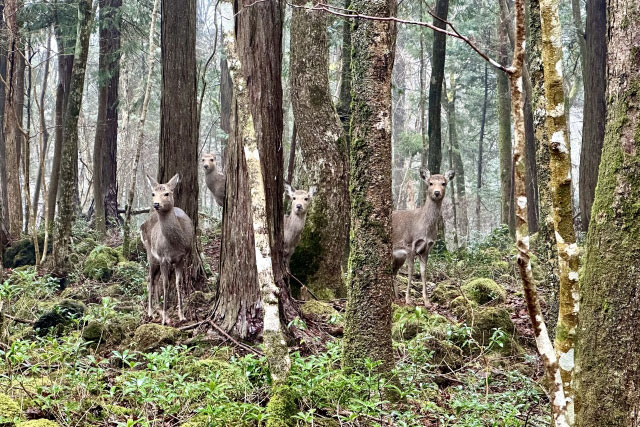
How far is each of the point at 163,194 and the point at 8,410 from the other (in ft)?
17.3

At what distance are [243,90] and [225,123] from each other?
58.1ft

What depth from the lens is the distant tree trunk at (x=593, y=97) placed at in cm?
1392

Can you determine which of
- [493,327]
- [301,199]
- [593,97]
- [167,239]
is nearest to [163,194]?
[167,239]

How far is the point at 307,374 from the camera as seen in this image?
5137 mm

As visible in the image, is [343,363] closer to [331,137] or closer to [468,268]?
[331,137]

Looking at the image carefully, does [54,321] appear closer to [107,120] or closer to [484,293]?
[484,293]

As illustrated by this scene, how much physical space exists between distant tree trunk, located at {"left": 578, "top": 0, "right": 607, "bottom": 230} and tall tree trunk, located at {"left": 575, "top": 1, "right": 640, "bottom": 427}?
10220mm

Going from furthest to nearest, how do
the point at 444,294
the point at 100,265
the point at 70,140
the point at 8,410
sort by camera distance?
the point at 100,265 < the point at 70,140 < the point at 444,294 < the point at 8,410

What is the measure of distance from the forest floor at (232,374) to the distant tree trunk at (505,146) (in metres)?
9.02

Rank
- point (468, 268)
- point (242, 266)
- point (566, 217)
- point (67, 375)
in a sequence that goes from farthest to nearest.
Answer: point (468, 268), point (242, 266), point (67, 375), point (566, 217)

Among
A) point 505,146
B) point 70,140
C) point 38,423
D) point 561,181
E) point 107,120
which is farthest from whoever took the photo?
point 505,146

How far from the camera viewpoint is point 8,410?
4.93 metres

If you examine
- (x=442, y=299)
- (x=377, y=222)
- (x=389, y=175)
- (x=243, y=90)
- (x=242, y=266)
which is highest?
(x=243, y=90)

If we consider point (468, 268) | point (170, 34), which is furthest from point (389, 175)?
point (468, 268)
